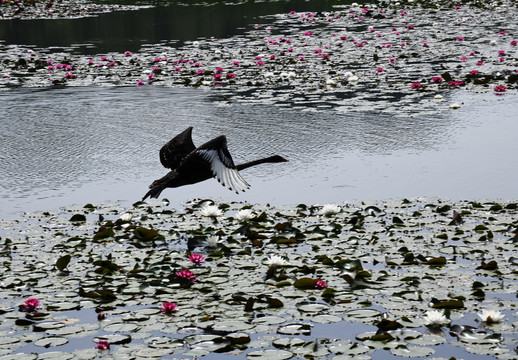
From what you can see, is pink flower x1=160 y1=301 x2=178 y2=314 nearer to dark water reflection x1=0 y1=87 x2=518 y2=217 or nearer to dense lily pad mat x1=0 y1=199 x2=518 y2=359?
dense lily pad mat x1=0 y1=199 x2=518 y2=359

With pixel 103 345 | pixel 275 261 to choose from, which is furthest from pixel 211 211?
pixel 103 345

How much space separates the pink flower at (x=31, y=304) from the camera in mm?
4767

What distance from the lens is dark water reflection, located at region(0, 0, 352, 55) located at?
2061 cm

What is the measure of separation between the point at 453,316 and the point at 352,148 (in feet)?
16.3

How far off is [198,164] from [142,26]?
18.0m

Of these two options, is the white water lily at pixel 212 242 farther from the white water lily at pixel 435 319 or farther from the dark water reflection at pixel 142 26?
the dark water reflection at pixel 142 26

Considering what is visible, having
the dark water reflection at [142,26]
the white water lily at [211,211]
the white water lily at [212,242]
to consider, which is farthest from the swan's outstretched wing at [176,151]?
the dark water reflection at [142,26]

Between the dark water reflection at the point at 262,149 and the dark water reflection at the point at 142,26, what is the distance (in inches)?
299

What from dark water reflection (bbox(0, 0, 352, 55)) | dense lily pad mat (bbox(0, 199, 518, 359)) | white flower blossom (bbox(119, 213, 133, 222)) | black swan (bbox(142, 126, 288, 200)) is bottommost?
dense lily pad mat (bbox(0, 199, 518, 359))

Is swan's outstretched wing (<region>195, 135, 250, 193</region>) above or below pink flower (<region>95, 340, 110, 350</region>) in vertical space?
above


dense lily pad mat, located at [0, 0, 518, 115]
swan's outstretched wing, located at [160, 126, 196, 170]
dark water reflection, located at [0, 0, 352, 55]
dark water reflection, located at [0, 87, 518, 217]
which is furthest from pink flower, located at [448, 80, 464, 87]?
dark water reflection, located at [0, 0, 352, 55]

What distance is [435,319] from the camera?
4.41 m

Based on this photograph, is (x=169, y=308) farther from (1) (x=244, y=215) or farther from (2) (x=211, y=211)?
(2) (x=211, y=211)

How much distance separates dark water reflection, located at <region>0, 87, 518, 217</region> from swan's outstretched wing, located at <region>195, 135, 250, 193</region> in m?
1.02
